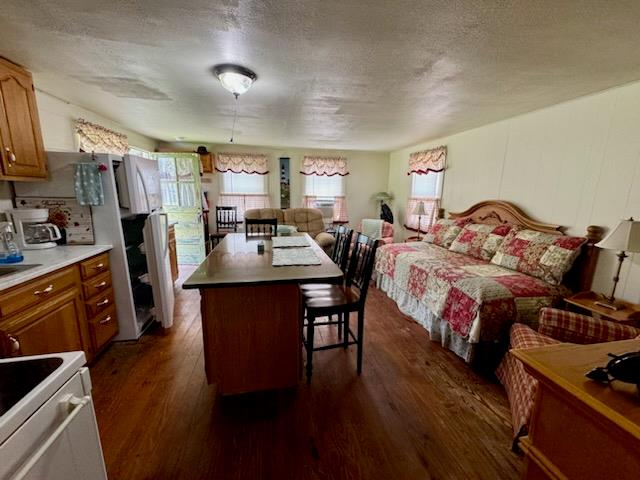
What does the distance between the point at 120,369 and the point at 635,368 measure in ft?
9.09

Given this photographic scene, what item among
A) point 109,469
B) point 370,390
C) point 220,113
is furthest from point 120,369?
point 220,113

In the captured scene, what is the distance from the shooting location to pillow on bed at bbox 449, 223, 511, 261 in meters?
3.04

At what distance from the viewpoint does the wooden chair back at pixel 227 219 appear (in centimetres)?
541

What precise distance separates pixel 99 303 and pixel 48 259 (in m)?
0.51

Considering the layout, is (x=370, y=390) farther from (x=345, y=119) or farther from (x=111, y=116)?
(x=111, y=116)

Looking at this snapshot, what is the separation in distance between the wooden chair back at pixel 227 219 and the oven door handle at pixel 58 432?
478 cm

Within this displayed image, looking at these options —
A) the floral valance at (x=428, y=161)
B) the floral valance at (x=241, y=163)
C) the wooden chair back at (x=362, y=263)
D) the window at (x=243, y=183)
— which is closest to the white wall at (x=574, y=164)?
the floral valance at (x=428, y=161)

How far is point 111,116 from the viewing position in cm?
329

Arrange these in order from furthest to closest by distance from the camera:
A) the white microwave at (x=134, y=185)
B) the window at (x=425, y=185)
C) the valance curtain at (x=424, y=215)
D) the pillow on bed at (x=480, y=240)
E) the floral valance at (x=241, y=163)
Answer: the floral valance at (x=241, y=163) → the valance curtain at (x=424, y=215) → the window at (x=425, y=185) → the pillow on bed at (x=480, y=240) → the white microwave at (x=134, y=185)

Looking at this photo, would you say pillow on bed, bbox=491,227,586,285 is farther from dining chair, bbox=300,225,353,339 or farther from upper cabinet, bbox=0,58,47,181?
upper cabinet, bbox=0,58,47,181

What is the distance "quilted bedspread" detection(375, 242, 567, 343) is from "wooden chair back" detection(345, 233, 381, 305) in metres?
0.86

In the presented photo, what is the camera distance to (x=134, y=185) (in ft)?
7.47

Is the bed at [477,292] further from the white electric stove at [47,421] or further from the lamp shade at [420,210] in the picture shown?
the white electric stove at [47,421]

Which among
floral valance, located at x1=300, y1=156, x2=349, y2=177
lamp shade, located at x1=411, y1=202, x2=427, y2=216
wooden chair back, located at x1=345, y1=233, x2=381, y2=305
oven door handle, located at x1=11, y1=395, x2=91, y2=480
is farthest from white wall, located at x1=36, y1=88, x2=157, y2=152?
lamp shade, located at x1=411, y1=202, x2=427, y2=216
